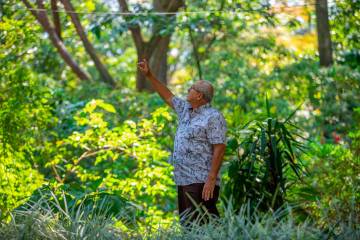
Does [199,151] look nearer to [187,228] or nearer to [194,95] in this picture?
[194,95]

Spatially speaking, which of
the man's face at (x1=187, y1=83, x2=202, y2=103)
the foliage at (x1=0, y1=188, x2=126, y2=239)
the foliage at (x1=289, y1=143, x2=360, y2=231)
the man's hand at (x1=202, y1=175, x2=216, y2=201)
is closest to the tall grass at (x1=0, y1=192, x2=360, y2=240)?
the foliage at (x1=0, y1=188, x2=126, y2=239)

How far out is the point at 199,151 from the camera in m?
5.29

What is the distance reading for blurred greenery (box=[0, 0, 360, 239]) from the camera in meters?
4.75

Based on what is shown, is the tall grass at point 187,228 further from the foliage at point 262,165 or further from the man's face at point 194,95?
the foliage at point 262,165

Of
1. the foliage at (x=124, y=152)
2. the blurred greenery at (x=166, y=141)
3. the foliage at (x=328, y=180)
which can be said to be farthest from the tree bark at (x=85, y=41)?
the foliage at (x=328, y=180)

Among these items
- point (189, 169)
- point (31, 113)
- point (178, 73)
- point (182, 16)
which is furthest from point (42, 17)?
point (178, 73)

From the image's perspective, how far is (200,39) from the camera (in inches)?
595

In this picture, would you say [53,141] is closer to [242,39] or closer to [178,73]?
[242,39]

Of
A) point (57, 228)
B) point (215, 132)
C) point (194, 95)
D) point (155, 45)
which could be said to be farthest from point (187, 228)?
point (155, 45)

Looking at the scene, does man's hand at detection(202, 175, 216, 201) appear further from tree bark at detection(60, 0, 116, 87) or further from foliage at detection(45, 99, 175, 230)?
tree bark at detection(60, 0, 116, 87)

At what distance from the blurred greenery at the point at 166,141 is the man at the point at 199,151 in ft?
0.69

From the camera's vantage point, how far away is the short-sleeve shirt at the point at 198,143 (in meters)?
5.25

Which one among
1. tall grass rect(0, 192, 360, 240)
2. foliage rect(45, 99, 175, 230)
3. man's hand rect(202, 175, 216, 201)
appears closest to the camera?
tall grass rect(0, 192, 360, 240)

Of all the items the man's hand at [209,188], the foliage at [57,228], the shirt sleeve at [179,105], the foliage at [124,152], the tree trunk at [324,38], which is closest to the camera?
the foliage at [57,228]
